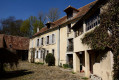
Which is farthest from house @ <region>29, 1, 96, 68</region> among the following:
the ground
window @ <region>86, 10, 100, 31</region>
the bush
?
window @ <region>86, 10, 100, 31</region>

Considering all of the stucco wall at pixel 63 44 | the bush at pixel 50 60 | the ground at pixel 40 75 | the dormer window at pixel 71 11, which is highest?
the dormer window at pixel 71 11

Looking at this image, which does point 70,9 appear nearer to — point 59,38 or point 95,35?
point 59,38

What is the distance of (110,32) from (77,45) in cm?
429

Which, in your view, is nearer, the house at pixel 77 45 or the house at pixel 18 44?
the house at pixel 77 45

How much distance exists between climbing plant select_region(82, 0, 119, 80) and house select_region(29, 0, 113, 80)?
312 millimetres

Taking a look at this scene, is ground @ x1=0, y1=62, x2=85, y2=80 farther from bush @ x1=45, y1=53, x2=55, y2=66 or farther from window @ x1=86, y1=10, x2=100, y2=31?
bush @ x1=45, y1=53, x2=55, y2=66

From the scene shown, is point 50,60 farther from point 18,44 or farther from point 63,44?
point 18,44

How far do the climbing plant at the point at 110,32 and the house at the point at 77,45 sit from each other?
12.3 inches

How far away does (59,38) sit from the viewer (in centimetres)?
1666

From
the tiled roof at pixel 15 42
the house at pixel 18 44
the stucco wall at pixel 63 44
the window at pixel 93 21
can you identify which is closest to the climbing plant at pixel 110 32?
the window at pixel 93 21

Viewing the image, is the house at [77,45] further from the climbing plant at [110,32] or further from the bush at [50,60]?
the bush at [50,60]

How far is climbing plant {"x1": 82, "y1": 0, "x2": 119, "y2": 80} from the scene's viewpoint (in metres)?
5.16

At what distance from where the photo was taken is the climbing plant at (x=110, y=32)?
5.16 meters

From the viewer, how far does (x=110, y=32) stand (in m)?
5.67
